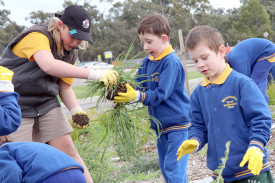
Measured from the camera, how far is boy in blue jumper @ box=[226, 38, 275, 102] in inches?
138

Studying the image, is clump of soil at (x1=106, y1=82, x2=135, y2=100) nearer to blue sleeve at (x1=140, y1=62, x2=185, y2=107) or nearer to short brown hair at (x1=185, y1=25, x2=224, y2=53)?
blue sleeve at (x1=140, y1=62, x2=185, y2=107)

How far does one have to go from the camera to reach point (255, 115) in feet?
6.41

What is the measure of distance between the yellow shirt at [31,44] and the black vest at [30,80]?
0.10ft

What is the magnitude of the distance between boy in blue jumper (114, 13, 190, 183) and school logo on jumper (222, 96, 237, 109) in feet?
2.61

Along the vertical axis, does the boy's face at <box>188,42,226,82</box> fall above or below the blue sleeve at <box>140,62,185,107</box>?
above

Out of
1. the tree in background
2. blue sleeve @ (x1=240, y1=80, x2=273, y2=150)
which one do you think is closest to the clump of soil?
blue sleeve @ (x1=240, y1=80, x2=273, y2=150)

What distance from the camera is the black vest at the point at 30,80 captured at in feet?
9.36

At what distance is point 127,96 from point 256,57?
5.20 ft

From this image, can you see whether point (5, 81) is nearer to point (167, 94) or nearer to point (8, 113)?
point (8, 113)

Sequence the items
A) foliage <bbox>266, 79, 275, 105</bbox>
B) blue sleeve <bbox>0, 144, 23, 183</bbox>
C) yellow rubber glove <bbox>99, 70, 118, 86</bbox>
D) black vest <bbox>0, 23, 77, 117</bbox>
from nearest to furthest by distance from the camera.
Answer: blue sleeve <bbox>0, 144, 23, 183</bbox>
yellow rubber glove <bbox>99, 70, 118, 86</bbox>
black vest <bbox>0, 23, 77, 117</bbox>
foliage <bbox>266, 79, 275, 105</bbox>

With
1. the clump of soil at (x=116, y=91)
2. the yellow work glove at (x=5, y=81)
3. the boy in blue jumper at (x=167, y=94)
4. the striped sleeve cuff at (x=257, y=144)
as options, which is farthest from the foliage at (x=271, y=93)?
the yellow work glove at (x=5, y=81)

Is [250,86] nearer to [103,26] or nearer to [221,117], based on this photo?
[221,117]

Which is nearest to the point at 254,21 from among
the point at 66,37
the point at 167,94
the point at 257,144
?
the point at 167,94

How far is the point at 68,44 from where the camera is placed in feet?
9.80
